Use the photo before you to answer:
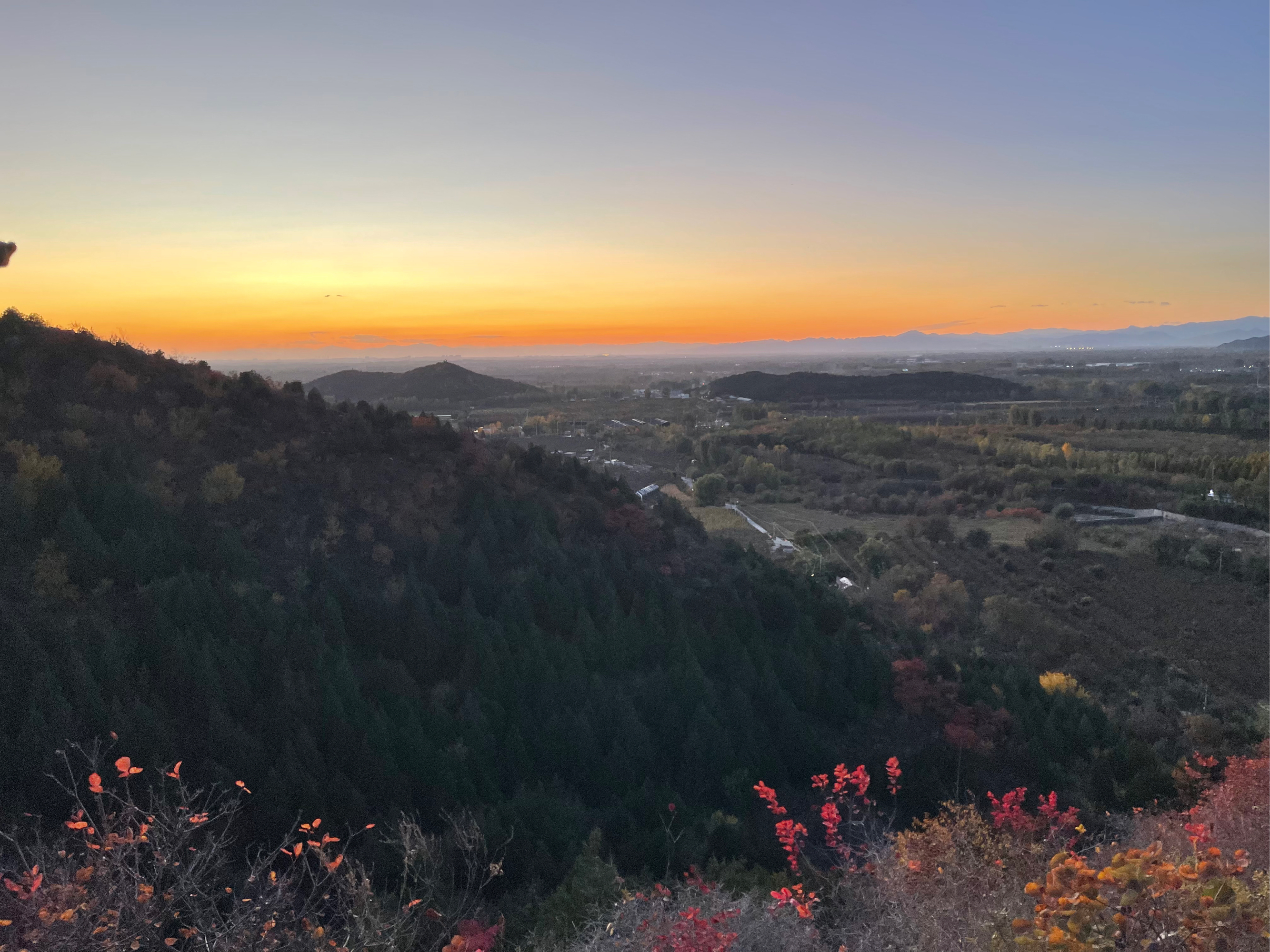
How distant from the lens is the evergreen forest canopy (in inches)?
476

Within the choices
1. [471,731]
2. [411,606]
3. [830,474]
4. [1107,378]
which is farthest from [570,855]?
[1107,378]

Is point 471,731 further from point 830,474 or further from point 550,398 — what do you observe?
point 550,398

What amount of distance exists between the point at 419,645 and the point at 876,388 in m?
139

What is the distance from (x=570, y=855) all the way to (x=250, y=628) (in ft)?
23.7

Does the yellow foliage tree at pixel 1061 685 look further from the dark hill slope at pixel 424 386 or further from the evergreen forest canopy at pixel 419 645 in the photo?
the dark hill slope at pixel 424 386

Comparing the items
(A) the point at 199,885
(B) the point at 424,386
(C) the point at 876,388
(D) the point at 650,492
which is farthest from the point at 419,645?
(C) the point at 876,388

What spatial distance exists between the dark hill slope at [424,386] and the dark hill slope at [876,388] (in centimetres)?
4410

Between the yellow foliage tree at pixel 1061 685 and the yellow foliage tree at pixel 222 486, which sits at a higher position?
the yellow foliage tree at pixel 222 486

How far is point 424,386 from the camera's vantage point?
82.4 meters

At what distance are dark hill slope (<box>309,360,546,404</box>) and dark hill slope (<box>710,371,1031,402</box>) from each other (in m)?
44.1

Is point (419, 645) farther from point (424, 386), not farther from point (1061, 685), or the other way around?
point (424, 386)

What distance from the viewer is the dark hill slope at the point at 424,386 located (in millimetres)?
66125

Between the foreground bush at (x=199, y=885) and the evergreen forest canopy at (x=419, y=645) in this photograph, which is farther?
the evergreen forest canopy at (x=419, y=645)

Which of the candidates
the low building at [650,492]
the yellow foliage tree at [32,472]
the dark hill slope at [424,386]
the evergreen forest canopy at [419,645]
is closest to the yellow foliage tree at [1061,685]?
the evergreen forest canopy at [419,645]
